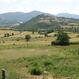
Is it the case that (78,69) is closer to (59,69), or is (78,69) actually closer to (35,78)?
(59,69)

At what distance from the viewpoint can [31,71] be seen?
23.6 meters

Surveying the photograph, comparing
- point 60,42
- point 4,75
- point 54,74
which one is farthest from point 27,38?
point 4,75

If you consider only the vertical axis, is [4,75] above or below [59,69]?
above

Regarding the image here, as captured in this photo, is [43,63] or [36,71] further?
[43,63]

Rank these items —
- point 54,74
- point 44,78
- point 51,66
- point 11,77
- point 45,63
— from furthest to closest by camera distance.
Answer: point 45,63 → point 51,66 → point 54,74 → point 44,78 → point 11,77

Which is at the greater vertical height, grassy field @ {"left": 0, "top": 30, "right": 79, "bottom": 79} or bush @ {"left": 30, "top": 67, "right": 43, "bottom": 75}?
bush @ {"left": 30, "top": 67, "right": 43, "bottom": 75}

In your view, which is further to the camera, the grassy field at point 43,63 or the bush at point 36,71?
the bush at point 36,71

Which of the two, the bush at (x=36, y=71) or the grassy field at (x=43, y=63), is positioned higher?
the bush at (x=36, y=71)

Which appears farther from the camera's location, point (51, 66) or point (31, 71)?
point (51, 66)

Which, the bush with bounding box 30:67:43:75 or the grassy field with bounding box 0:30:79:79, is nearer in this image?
the grassy field with bounding box 0:30:79:79

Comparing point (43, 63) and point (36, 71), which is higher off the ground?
point (36, 71)

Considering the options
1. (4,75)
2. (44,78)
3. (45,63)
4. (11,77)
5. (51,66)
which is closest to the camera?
(4,75)

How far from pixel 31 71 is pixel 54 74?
1938 millimetres

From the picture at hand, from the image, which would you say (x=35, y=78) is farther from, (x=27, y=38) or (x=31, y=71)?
(x=27, y=38)
